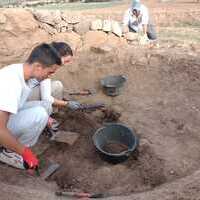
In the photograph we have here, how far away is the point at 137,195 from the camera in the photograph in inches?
139

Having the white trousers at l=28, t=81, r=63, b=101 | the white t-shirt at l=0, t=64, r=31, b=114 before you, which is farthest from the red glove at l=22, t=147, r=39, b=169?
the white trousers at l=28, t=81, r=63, b=101

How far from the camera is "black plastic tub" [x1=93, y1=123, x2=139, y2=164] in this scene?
13.8 feet

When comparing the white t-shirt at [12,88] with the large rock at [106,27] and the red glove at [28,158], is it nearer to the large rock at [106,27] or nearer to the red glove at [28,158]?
the red glove at [28,158]

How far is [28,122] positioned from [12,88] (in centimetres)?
66

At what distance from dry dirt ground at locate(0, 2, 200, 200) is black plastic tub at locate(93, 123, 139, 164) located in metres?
0.13

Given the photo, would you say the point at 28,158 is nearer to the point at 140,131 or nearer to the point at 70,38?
the point at 140,131

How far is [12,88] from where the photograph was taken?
3312 millimetres

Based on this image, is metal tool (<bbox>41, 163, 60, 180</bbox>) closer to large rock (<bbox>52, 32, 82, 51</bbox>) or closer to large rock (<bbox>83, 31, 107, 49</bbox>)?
large rock (<bbox>52, 32, 82, 51</bbox>)

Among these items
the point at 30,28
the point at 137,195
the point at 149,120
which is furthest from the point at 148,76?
the point at 137,195

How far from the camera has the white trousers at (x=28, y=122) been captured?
3.87 meters

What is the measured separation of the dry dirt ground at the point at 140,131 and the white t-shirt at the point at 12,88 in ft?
2.49

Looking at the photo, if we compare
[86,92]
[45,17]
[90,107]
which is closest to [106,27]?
[45,17]

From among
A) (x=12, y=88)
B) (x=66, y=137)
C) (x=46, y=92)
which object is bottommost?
(x=66, y=137)

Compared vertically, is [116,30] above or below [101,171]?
above
